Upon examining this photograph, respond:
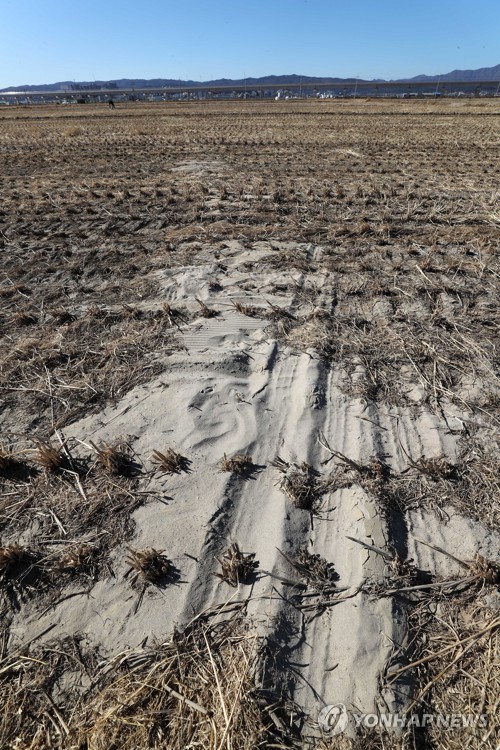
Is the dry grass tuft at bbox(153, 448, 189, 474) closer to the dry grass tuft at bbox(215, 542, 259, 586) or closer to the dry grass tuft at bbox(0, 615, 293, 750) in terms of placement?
the dry grass tuft at bbox(215, 542, 259, 586)

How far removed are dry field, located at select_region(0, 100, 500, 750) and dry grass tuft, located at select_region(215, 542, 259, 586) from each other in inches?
0.8

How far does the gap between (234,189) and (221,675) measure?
11.3 meters

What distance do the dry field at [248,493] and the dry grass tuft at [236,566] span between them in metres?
0.02

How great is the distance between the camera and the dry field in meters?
2.00

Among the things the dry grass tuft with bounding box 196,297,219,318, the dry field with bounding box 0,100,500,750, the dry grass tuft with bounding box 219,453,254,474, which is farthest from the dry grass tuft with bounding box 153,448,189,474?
the dry grass tuft with bounding box 196,297,219,318

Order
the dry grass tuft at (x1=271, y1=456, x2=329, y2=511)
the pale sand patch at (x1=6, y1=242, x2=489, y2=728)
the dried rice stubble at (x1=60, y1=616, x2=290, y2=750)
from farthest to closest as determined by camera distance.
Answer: the dry grass tuft at (x1=271, y1=456, x2=329, y2=511), the pale sand patch at (x1=6, y1=242, x2=489, y2=728), the dried rice stubble at (x1=60, y1=616, x2=290, y2=750)

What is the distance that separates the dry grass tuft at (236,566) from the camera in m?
2.44

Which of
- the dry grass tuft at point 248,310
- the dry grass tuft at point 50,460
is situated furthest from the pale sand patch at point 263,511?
the dry grass tuft at point 248,310

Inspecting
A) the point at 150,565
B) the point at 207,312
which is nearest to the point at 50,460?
the point at 150,565

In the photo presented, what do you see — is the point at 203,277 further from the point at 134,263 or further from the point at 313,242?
the point at 313,242

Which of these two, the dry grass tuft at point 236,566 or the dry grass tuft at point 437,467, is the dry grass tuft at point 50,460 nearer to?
the dry grass tuft at point 236,566

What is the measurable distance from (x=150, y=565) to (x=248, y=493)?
2.83 ft

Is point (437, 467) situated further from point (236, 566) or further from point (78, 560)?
point (78, 560)

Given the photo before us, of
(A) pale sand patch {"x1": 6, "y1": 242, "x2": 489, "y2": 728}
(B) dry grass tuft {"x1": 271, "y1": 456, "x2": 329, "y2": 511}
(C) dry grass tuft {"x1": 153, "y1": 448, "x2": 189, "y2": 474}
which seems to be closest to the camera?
(A) pale sand patch {"x1": 6, "y1": 242, "x2": 489, "y2": 728}
